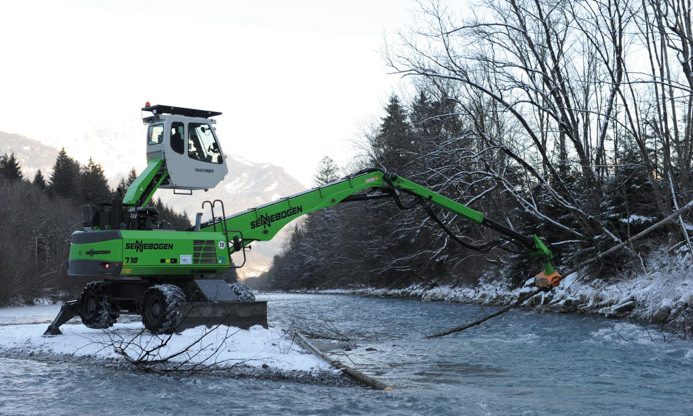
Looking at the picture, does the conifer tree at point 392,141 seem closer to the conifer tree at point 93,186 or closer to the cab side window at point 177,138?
the cab side window at point 177,138

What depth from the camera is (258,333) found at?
12805 millimetres

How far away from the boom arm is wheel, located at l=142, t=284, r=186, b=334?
1808 millimetres

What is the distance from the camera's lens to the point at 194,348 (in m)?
11.8

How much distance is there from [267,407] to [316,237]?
72876mm

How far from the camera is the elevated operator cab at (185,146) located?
13648 mm

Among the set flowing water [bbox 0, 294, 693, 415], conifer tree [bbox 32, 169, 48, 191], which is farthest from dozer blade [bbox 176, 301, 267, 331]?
conifer tree [bbox 32, 169, 48, 191]

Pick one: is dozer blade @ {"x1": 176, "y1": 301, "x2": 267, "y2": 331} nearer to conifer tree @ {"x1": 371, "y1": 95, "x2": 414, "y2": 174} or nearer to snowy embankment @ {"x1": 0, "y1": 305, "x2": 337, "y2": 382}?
snowy embankment @ {"x1": 0, "y1": 305, "x2": 337, "y2": 382}

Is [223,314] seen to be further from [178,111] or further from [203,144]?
[178,111]

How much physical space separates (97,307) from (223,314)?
144 inches

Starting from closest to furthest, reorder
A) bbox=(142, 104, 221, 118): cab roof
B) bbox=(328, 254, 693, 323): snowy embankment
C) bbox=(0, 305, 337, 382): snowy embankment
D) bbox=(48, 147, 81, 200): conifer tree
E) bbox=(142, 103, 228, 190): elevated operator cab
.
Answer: bbox=(0, 305, 337, 382): snowy embankment
bbox=(142, 103, 228, 190): elevated operator cab
bbox=(142, 104, 221, 118): cab roof
bbox=(328, 254, 693, 323): snowy embankment
bbox=(48, 147, 81, 200): conifer tree

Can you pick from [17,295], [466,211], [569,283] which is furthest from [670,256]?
[17,295]

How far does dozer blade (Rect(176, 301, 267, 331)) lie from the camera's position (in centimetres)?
1270

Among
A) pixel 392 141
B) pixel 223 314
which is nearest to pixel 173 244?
pixel 223 314

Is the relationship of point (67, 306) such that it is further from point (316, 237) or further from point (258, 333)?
point (316, 237)
